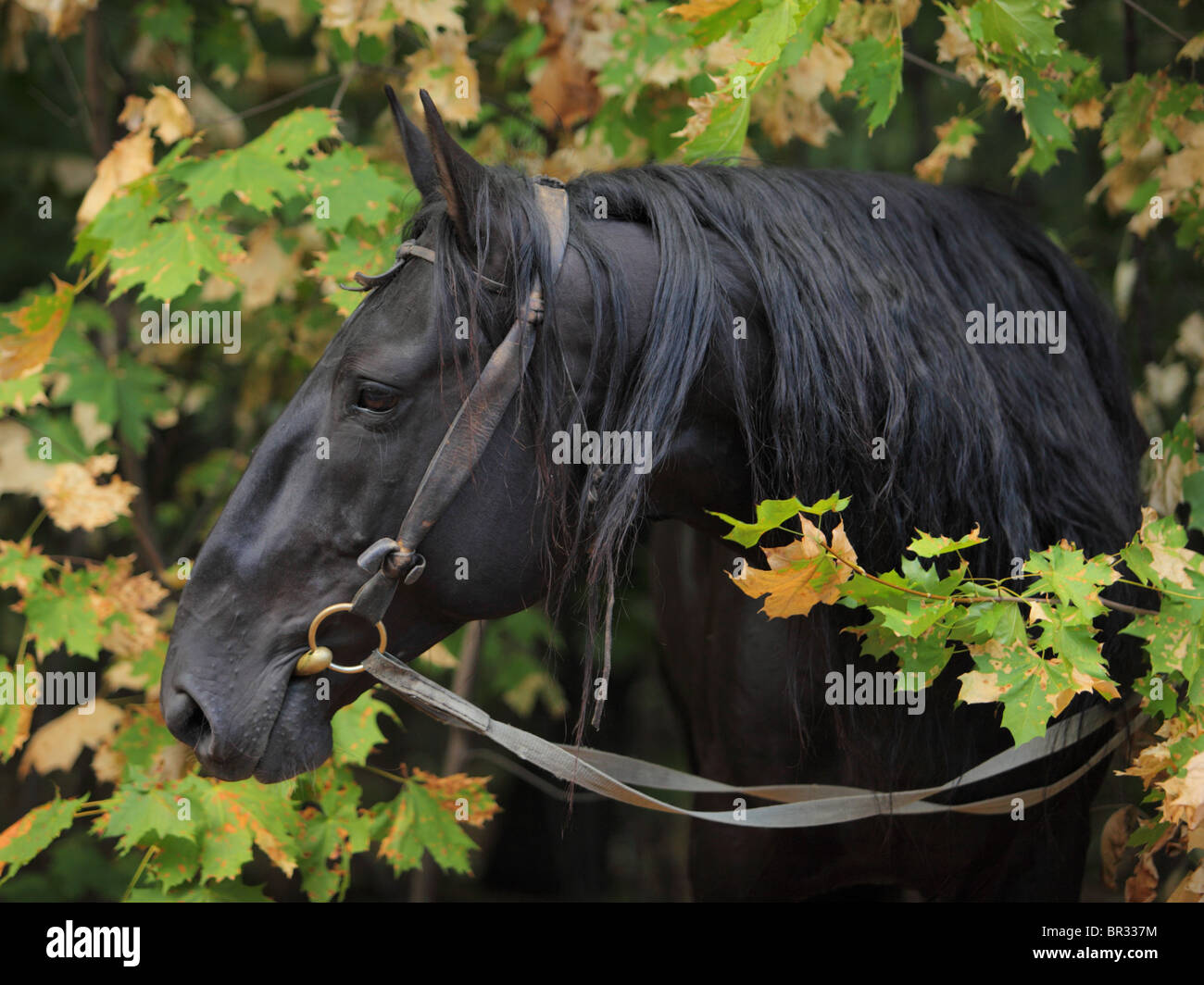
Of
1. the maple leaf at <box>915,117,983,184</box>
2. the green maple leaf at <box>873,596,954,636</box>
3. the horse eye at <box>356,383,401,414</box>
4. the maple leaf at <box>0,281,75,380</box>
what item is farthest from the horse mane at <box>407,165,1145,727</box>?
the maple leaf at <box>0,281,75,380</box>

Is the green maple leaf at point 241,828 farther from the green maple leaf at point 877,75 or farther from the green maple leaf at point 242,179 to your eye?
the green maple leaf at point 877,75

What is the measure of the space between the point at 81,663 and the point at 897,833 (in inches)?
133

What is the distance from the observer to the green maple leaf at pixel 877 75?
2.09 metres

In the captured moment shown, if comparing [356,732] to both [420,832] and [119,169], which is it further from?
[119,169]

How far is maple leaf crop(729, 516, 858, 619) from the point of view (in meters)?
1.54

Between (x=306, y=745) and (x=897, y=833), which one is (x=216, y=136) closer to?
(x=306, y=745)

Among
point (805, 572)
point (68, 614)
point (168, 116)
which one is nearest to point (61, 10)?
point (168, 116)

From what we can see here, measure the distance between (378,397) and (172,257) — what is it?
0.98 meters

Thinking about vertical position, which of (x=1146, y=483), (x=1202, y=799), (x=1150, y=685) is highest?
(x=1146, y=483)

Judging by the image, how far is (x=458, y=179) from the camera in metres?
1.63

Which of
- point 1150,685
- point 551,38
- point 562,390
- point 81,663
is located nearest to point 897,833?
point 1150,685

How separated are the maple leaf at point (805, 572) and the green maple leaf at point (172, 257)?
1432 mm

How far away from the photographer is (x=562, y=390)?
5.52 feet

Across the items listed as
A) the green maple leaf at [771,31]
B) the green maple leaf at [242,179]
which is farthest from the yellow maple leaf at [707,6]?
the green maple leaf at [242,179]
